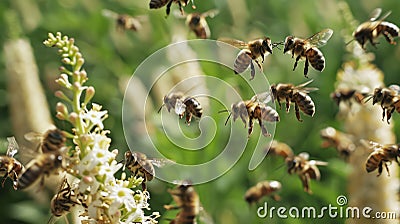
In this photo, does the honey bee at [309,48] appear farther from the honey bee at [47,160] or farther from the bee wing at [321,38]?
the honey bee at [47,160]

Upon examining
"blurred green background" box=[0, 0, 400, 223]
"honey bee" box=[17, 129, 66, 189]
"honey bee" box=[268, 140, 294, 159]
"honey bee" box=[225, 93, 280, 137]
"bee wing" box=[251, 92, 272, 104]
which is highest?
"blurred green background" box=[0, 0, 400, 223]

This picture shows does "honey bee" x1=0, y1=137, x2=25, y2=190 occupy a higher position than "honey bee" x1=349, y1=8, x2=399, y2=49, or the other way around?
"honey bee" x1=349, y1=8, x2=399, y2=49

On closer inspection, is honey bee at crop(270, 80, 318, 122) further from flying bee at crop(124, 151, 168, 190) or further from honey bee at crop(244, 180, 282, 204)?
honey bee at crop(244, 180, 282, 204)

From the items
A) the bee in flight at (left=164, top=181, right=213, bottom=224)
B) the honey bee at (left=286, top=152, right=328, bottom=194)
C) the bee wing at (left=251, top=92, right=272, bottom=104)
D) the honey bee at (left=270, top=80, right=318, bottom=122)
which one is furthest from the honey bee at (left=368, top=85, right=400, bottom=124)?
the bee in flight at (left=164, top=181, right=213, bottom=224)

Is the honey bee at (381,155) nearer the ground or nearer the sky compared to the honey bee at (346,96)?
nearer the ground

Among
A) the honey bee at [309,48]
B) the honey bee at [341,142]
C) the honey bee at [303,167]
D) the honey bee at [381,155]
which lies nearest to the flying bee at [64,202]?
the honey bee at [309,48]

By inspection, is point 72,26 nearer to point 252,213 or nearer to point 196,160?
point 196,160

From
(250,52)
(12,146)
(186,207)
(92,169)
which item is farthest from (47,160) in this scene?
(250,52)

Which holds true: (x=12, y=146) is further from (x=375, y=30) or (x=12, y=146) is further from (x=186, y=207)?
(x=375, y=30)
